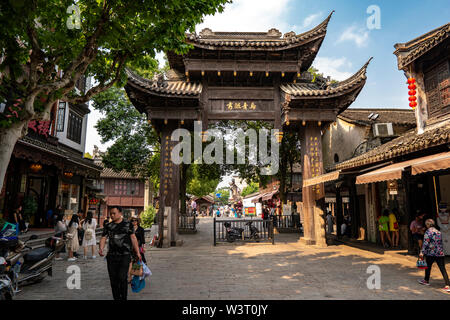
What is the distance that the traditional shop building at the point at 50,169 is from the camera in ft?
39.7

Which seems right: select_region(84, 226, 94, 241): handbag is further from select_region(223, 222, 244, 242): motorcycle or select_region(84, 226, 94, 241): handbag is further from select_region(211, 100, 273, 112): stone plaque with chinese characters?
select_region(211, 100, 273, 112): stone plaque with chinese characters

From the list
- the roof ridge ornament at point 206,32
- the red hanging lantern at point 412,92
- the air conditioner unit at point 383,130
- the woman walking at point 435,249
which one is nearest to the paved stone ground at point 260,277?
the woman walking at point 435,249

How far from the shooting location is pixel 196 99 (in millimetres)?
10820

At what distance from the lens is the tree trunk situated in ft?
15.1

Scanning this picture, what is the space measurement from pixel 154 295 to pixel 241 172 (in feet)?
54.7

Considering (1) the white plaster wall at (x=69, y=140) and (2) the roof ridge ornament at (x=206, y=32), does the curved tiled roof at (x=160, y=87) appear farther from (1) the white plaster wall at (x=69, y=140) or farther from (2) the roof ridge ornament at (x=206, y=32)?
(1) the white plaster wall at (x=69, y=140)

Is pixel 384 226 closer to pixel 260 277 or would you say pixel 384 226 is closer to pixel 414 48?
pixel 260 277

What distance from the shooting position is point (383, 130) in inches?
497

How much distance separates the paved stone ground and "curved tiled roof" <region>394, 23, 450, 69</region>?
24.0 feet

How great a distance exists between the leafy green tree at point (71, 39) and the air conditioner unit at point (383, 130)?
1002 centimetres

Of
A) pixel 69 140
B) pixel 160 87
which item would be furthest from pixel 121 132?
pixel 160 87

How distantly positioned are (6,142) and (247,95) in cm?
908
